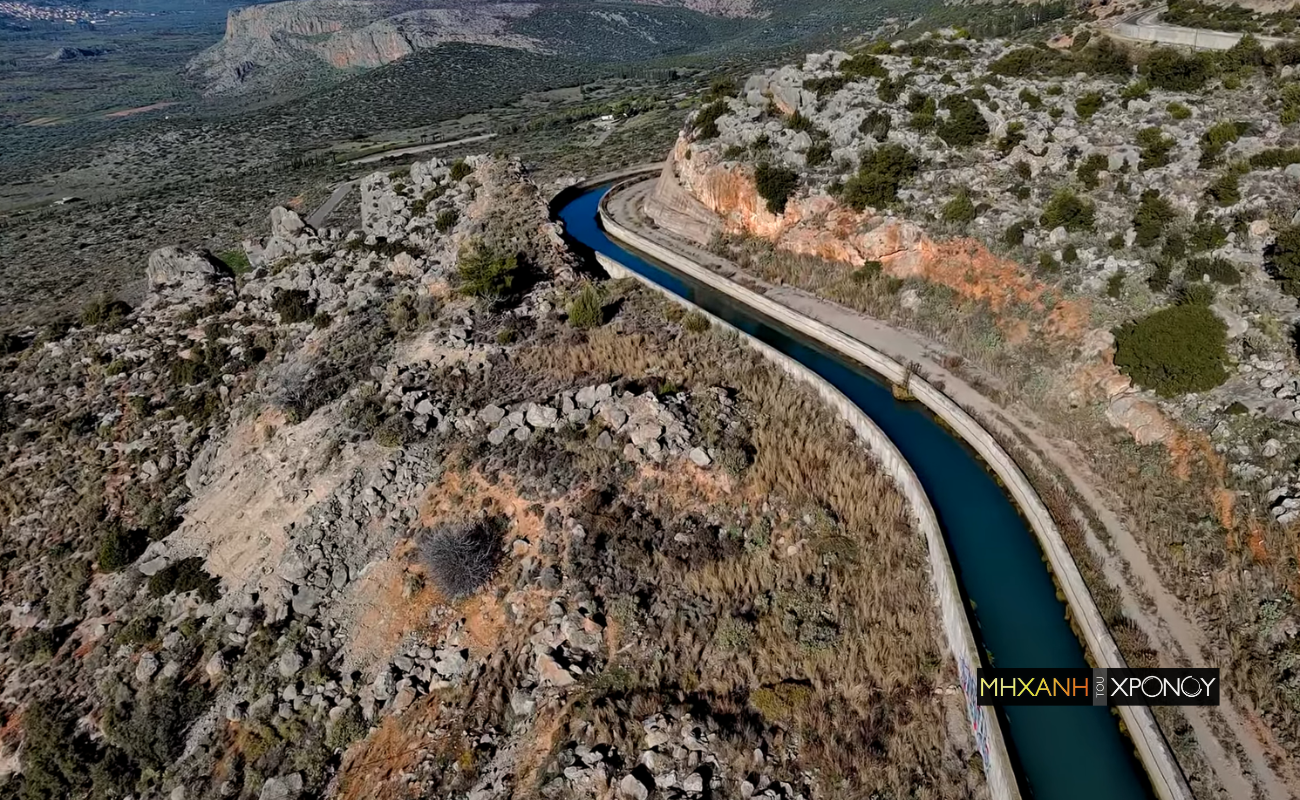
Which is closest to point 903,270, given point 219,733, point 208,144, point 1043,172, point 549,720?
point 1043,172

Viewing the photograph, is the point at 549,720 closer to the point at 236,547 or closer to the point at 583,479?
the point at 583,479

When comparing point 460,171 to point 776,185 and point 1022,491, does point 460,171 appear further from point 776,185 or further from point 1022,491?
point 1022,491

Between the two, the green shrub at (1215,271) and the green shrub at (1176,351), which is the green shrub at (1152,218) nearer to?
the green shrub at (1215,271)

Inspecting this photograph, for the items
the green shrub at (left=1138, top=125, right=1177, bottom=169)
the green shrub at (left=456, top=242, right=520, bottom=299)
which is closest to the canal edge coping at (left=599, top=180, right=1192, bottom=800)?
the green shrub at (left=456, top=242, right=520, bottom=299)

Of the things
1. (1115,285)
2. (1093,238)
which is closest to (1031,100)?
(1093,238)

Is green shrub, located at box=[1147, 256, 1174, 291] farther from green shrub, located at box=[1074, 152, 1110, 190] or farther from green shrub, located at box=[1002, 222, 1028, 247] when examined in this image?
green shrub, located at box=[1074, 152, 1110, 190]

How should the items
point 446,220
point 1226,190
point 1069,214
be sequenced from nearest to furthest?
point 1226,190
point 1069,214
point 446,220
